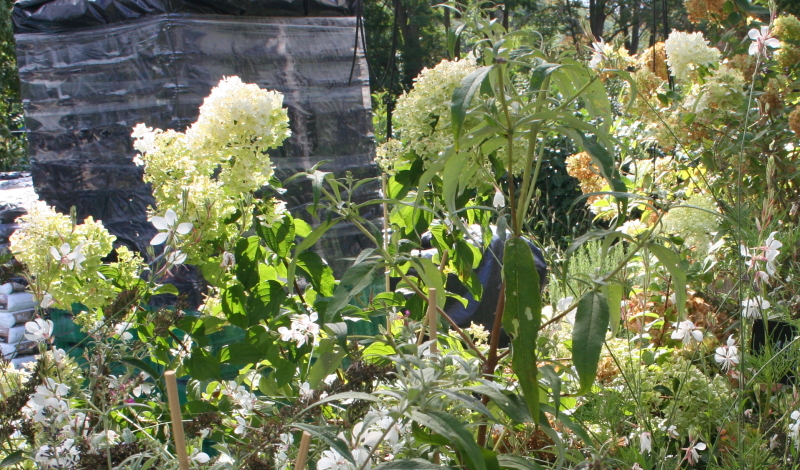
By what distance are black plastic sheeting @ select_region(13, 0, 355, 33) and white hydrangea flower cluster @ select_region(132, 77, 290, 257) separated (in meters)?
2.33

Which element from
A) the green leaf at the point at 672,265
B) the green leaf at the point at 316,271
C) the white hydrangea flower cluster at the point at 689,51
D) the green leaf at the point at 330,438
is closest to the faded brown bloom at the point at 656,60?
the white hydrangea flower cluster at the point at 689,51

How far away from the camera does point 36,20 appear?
3.84m

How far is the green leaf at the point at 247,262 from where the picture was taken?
4.63ft

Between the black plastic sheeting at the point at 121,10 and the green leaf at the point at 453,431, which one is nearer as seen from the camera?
the green leaf at the point at 453,431

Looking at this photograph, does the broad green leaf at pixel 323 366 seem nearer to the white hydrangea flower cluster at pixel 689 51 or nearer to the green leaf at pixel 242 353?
the green leaf at pixel 242 353

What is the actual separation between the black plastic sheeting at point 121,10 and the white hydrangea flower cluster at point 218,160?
2.33 metres

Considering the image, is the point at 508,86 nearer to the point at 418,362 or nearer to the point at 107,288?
the point at 418,362

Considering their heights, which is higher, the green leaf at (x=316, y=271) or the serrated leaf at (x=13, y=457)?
the green leaf at (x=316, y=271)

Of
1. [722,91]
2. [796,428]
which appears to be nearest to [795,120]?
[722,91]

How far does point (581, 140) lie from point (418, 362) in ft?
1.05

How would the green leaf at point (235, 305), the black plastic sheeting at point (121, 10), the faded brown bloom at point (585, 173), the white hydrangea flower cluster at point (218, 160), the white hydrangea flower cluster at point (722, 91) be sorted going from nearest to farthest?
1. the white hydrangea flower cluster at point (218, 160)
2. the green leaf at point (235, 305)
3. the white hydrangea flower cluster at point (722, 91)
4. the faded brown bloom at point (585, 173)
5. the black plastic sheeting at point (121, 10)

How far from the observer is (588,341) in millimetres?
723

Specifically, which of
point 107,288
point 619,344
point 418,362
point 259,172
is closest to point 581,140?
point 418,362

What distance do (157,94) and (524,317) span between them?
10.7 feet
